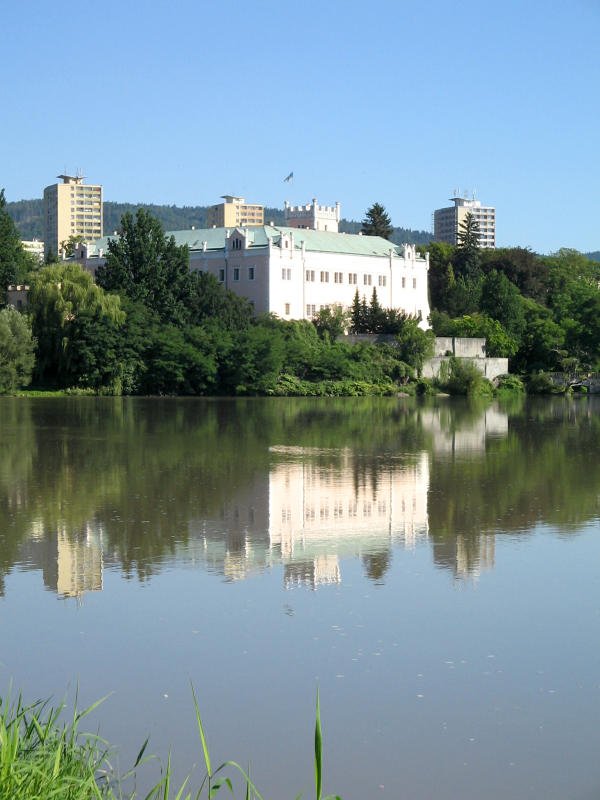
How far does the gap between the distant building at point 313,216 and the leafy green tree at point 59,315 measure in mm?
64562

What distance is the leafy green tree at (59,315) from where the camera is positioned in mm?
56750

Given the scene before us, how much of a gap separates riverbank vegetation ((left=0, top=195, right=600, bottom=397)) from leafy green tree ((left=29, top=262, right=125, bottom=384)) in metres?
0.06

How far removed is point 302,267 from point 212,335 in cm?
1836

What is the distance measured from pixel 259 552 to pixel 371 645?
4213mm

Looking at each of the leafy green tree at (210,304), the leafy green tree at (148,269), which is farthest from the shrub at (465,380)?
the leafy green tree at (148,269)

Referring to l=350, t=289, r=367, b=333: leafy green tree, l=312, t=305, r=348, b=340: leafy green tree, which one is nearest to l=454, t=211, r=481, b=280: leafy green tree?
l=350, t=289, r=367, b=333: leafy green tree

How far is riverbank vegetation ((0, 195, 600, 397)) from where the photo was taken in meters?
56.9

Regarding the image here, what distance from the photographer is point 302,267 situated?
78.4 metres

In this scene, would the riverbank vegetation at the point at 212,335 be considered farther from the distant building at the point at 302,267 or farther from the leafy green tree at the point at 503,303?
the distant building at the point at 302,267

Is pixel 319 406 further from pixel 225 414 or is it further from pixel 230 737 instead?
pixel 230 737

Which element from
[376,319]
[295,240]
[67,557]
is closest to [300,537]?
[67,557]

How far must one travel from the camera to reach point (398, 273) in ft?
280

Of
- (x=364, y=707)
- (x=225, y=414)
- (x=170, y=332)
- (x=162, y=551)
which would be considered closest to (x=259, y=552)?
(x=162, y=551)

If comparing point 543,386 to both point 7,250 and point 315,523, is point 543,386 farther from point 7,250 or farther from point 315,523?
point 315,523
